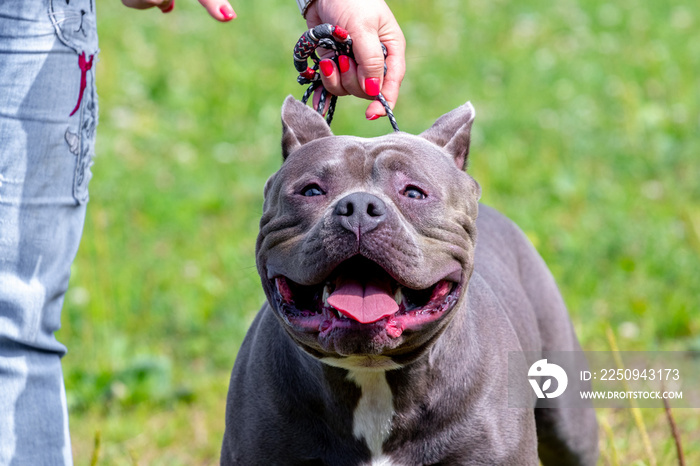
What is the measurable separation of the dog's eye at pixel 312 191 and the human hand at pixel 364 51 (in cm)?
42

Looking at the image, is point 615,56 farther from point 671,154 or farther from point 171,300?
point 171,300

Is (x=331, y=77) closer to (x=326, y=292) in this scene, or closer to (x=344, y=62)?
(x=344, y=62)

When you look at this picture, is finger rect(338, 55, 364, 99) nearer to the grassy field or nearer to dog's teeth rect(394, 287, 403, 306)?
dog's teeth rect(394, 287, 403, 306)

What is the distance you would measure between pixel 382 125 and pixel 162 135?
195 centimetres

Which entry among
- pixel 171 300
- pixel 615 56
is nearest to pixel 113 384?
pixel 171 300

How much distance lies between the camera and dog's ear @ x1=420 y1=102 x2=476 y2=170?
10.1ft

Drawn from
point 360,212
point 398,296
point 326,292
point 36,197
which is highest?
point 360,212

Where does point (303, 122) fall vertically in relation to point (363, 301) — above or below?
above

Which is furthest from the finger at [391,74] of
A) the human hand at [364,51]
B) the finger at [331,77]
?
the finger at [331,77]

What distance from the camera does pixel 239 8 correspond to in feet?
38.1

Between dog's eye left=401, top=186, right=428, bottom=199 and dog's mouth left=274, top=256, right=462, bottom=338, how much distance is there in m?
0.24

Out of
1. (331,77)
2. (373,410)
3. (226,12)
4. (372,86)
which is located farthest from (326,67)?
(373,410)

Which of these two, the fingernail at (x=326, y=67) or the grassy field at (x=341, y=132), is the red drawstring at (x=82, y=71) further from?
the grassy field at (x=341, y=132)

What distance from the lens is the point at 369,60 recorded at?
295 centimetres
